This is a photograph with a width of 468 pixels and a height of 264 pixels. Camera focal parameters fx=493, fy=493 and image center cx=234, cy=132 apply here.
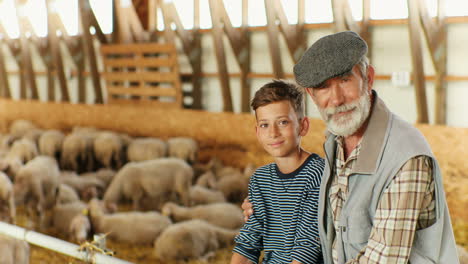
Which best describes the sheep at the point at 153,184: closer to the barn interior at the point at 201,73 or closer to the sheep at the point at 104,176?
the barn interior at the point at 201,73

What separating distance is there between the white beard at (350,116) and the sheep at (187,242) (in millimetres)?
3861

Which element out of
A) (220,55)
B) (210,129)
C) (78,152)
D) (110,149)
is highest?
(220,55)

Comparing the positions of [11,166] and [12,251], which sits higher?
[12,251]

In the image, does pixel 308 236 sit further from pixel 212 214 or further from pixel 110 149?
pixel 110 149

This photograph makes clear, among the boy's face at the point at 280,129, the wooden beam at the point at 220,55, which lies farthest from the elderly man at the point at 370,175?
the wooden beam at the point at 220,55

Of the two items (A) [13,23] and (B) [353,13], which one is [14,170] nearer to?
(A) [13,23]

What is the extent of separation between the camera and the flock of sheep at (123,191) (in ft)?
18.3

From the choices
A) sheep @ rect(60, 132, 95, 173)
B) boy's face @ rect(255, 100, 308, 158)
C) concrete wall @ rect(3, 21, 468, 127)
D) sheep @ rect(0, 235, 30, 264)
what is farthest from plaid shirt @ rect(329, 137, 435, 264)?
sheep @ rect(60, 132, 95, 173)

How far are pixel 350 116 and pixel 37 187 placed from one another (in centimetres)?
652

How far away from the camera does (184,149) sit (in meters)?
8.12

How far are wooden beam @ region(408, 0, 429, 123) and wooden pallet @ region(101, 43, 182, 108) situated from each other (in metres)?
3.89

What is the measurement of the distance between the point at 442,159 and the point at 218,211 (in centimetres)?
273

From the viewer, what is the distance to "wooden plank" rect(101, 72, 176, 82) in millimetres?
8234

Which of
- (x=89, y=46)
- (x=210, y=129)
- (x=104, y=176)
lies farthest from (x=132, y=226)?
(x=89, y=46)
